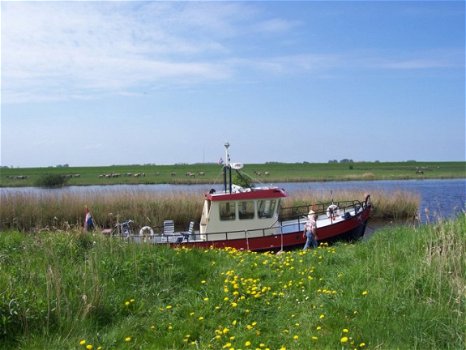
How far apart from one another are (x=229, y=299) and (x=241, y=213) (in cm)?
931

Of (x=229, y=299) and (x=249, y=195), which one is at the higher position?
(x=249, y=195)

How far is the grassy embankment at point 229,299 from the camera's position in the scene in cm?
563

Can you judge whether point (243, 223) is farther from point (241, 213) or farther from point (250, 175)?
point (250, 175)

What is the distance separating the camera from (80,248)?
9.03m

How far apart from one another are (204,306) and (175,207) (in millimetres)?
20287

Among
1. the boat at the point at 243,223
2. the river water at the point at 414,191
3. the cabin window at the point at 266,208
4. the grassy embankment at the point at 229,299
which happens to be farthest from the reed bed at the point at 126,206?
the grassy embankment at the point at 229,299

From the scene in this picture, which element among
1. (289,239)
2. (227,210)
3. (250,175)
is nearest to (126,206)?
(227,210)

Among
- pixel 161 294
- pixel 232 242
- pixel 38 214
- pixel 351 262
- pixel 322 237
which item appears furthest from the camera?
pixel 38 214

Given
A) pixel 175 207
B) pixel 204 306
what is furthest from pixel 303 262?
pixel 175 207

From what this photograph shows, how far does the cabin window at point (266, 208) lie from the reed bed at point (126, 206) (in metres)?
10.4

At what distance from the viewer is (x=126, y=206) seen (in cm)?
2761

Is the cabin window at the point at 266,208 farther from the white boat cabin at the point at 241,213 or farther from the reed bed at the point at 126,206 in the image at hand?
the reed bed at the point at 126,206

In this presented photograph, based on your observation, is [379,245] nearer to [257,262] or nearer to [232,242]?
[257,262]

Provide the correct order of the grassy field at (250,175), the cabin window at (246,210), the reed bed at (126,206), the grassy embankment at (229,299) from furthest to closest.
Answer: the grassy field at (250,175) → the reed bed at (126,206) → the cabin window at (246,210) → the grassy embankment at (229,299)
